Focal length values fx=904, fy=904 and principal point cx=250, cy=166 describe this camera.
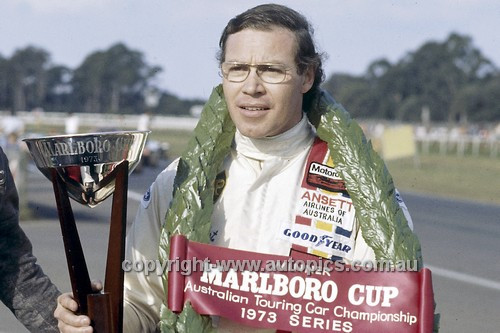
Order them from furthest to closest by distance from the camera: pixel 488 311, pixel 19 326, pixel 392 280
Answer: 1. pixel 488 311
2. pixel 19 326
3. pixel 392 280

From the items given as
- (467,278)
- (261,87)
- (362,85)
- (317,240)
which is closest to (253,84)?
(261,87)

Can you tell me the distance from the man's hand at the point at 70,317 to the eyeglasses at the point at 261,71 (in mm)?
876

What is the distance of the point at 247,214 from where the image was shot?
3.29 metres

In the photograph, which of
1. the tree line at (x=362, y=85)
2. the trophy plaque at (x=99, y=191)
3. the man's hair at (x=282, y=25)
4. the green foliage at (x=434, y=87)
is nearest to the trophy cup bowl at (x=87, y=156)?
the trophy plaque at (x=99, y=191)

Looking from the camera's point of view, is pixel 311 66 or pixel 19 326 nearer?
pixel 311 66

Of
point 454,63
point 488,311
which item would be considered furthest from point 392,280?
point 454,63

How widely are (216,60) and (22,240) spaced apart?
100 centimetres

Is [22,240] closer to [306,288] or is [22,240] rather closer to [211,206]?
[211,206]

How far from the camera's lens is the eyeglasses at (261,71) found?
3188 mm

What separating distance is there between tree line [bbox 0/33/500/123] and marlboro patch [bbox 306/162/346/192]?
1716 inches

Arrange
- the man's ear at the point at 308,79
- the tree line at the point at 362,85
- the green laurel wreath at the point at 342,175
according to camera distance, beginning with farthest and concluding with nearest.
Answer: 1. the tree line at the point at 362,85
2. the man's ear at the point at 308,79
3. the green laurel wreath at the point at 342,175

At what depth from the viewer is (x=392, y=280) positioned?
10.2ft
